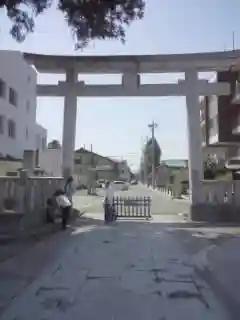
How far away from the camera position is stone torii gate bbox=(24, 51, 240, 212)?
2106 cm

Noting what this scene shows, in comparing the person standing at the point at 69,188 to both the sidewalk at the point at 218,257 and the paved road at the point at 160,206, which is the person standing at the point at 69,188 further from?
the paved road at the point at 160,206

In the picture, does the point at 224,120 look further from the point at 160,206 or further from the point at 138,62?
the point at 138,62

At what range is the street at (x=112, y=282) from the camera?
250 inches

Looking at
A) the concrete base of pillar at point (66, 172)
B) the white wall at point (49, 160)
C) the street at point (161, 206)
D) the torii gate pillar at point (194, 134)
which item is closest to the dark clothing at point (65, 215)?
the concrete base of pillar at point (66, 172)

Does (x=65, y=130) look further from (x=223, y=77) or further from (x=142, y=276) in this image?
(x=223, y=77)

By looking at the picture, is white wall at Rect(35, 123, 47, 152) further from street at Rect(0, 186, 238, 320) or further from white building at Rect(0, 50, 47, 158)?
street at Rect(0, 186, 238, 320)

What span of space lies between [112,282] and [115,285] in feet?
0.87

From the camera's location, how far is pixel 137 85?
72.0ft

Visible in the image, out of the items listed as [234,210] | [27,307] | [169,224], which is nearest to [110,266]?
[27,307]

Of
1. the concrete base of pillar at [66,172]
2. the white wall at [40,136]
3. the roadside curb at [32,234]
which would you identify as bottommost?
the roadside curb at [32,234]

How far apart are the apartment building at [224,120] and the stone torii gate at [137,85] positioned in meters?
10.8

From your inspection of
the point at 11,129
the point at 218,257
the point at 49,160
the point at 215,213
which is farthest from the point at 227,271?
the point at 49,160

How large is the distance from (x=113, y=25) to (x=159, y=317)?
7090mm

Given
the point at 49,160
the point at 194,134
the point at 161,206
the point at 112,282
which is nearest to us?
the point at 112,282
